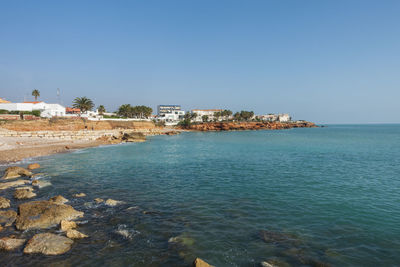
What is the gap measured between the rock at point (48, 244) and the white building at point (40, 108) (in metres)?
96.0

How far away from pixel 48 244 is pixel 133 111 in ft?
475

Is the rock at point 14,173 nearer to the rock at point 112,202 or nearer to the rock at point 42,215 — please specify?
the rock at point 42,215

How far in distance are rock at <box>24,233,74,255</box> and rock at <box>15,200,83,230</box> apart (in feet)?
6.14

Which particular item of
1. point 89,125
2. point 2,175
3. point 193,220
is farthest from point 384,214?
point 89,125

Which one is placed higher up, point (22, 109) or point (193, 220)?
point (22, 109)

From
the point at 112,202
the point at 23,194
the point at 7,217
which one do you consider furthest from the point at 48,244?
the point at 23,194

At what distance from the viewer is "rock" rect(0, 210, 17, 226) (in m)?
11.6

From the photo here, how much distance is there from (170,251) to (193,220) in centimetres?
319

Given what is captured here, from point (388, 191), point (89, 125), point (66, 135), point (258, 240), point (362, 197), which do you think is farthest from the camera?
point (89, 125)

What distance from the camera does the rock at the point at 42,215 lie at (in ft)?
36.9

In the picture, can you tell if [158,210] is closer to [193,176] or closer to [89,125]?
[193,176]

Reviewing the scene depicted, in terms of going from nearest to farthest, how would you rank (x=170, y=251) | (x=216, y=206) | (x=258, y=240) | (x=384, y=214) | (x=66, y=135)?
(x=170, y=251) → (x=258, y=240) → (x=384, y=214) → (x=216, y=206) → (x=66, y=135)

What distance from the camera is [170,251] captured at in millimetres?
9391

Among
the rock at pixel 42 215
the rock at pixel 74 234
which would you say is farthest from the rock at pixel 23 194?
Answer: the rock at pixel 74 234
